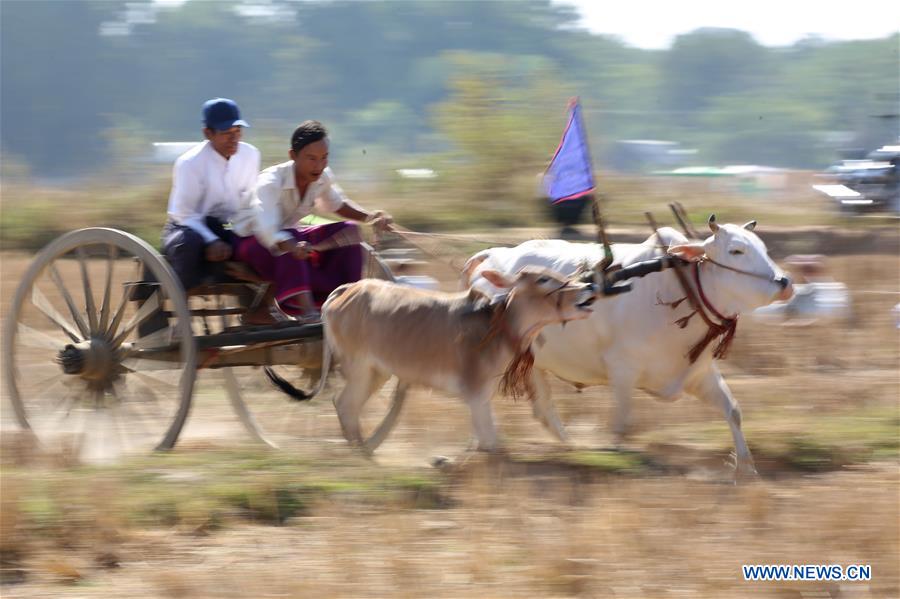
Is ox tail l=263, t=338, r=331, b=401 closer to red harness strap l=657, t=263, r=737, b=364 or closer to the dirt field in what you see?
the dirt field

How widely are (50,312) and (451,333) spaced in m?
2.51

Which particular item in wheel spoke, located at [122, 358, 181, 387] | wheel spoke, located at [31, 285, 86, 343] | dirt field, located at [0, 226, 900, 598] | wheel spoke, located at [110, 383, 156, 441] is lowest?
dirt field, located at [0, 226, 900, 598]

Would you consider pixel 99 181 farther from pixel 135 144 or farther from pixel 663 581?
pixel 663 581

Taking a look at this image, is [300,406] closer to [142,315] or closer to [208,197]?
[142,315]

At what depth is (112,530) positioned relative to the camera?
206 inches

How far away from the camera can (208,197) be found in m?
6.90

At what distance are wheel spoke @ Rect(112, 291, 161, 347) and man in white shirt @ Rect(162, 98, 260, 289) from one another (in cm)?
19

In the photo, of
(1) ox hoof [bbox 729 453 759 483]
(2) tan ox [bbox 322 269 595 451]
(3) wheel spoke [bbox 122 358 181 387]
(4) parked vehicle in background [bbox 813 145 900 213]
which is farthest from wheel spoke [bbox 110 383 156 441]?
(4) parked vehicle in background [bbox 813 145 900 213]

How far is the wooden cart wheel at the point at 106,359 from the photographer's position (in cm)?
661

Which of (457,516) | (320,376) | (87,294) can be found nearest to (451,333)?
(457,516)

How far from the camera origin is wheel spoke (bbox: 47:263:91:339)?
6.90 metres

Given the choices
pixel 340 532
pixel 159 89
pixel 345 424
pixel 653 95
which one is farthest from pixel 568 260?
pixel 653 95

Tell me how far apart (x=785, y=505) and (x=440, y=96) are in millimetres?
44160

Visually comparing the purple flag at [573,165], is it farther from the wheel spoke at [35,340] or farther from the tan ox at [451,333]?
the wheel spoke at [35,340]
